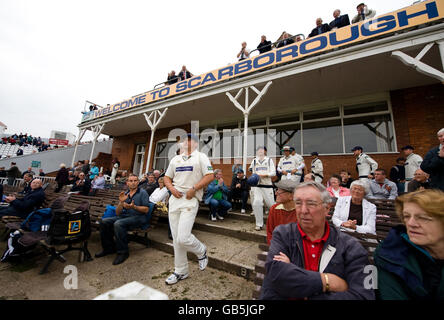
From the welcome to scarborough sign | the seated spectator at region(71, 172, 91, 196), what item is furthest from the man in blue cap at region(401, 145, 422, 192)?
the seated spectator at region(71, 172, 91, 196)

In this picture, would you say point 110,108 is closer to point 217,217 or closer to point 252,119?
point 252,119

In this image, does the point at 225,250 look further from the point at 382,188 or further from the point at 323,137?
the point at 323,137

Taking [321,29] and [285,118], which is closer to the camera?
[321,29]

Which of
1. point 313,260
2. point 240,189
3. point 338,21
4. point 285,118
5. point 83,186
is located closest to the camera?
point 313,260

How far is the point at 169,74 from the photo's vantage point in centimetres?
958

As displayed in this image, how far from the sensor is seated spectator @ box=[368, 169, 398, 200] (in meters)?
3.87

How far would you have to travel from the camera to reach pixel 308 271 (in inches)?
42.6

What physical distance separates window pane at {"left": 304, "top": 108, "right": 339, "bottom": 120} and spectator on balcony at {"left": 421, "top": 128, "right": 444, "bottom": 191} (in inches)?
186

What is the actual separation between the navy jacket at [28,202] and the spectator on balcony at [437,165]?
22.1ft

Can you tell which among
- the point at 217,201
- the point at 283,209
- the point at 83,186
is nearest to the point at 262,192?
the point at 217,201

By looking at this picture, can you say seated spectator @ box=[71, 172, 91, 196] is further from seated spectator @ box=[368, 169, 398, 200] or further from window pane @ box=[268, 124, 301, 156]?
seated spectator @ box=[368, 169, 398, 200]

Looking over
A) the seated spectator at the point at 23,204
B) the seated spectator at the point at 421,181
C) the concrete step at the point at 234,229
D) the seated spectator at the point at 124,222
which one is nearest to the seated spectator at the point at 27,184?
the seated spectator at the point at 23,204

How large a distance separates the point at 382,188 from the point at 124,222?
528 cm

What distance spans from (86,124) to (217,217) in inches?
435
